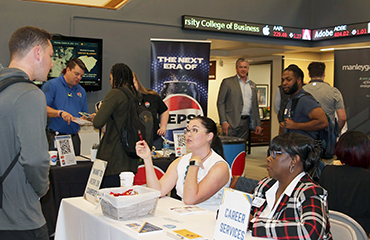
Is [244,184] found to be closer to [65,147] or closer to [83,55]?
[65,147]

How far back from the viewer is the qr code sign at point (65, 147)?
386 cm

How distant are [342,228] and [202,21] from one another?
524cm

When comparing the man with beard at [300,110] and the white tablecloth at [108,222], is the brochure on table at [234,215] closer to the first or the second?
the white tablecloth at [108,222]

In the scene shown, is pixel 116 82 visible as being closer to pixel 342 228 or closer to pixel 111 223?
pixel 111 223

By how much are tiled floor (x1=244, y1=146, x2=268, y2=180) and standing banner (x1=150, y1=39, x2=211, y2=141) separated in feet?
5.74

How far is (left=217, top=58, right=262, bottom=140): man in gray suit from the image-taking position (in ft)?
20.8

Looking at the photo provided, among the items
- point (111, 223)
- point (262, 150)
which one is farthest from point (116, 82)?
point (262, 150)

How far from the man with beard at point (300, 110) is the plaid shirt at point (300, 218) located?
7.52ft

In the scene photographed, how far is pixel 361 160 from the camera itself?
9.07ft

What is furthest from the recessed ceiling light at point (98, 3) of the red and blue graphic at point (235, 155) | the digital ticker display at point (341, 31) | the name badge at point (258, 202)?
the name badge at point (258, 202)

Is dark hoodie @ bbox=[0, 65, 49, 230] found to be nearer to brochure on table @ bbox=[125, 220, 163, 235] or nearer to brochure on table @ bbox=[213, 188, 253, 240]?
brochure on table @ bbox=[125, 220, 163, 235]

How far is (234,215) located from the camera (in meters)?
1.68

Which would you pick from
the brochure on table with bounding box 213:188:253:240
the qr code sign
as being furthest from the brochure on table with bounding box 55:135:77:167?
the brochure on table with bounding box 213:188:253:240

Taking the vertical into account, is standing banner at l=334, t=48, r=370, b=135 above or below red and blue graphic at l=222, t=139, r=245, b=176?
above
